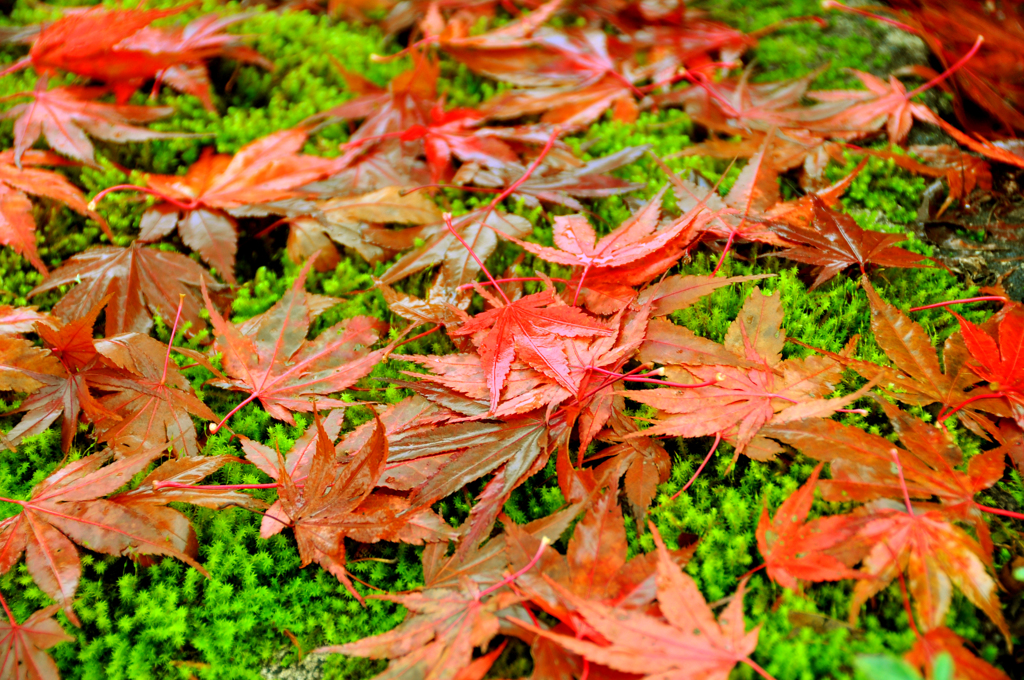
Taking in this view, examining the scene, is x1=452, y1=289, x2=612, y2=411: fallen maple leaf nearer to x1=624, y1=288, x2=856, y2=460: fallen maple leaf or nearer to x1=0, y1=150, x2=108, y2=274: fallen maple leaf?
x1=624, y1=288, x2=856, y2=460: fallen maple leaf

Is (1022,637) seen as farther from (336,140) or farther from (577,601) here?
(336,140)

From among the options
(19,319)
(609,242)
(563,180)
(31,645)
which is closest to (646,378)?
(609,242)

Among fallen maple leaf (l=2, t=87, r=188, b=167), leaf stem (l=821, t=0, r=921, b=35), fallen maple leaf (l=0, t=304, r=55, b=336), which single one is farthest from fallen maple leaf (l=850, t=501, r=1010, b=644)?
fallen maple leaf (l=2, t=87, r=188, b=167)

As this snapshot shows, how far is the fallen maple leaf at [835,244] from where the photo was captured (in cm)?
133

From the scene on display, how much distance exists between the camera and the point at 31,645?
946 millimetres

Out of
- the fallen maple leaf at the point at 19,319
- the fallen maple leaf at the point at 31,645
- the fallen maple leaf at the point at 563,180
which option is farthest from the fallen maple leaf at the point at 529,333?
the fallen maple leaf at the point at 19,319

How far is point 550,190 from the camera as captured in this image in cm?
163

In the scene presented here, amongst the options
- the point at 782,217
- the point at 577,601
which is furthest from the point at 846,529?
the point at 782,217

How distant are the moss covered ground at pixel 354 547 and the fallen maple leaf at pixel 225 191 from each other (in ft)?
0.27

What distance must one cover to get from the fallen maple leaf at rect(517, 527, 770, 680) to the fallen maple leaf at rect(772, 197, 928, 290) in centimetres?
83

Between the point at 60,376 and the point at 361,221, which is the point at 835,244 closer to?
the point at 361,221

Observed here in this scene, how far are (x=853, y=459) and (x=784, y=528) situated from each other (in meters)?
0.18

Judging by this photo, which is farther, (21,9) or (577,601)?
(21,9)

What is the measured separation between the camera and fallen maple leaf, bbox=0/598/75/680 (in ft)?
Result: 3.05
